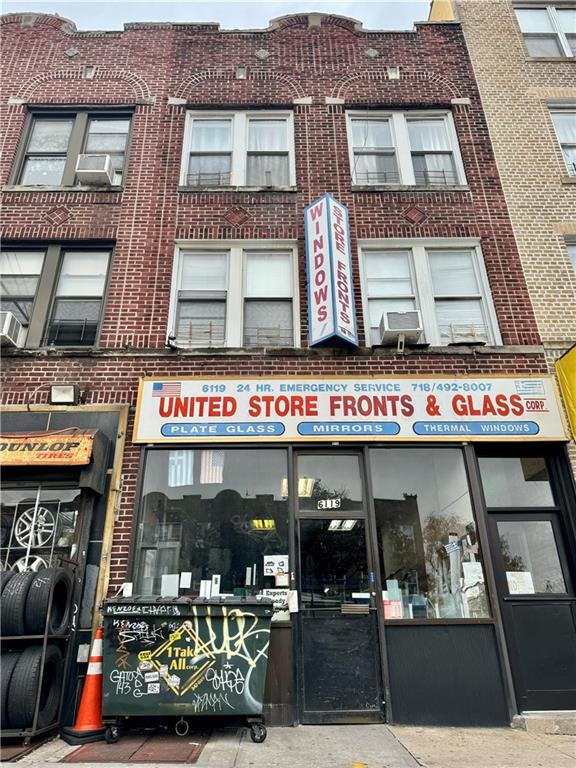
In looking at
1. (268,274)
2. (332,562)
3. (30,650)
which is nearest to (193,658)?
(30,650)

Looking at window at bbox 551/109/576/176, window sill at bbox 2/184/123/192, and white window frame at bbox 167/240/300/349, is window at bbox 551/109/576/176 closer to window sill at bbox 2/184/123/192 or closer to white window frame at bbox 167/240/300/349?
white window frame at bbox 167/240/300/349

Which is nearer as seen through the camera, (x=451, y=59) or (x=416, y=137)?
(x=416, y=137)

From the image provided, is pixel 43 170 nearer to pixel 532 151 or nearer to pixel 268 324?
pixel 268 324

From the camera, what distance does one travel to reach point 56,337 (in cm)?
827

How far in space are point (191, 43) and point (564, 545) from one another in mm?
11662

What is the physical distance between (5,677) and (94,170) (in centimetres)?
781

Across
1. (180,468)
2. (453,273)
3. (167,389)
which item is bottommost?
(180,468)

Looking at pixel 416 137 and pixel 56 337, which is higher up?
pixel 416 137

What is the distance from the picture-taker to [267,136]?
10117 millimetres

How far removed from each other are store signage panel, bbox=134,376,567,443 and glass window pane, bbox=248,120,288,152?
505 cm

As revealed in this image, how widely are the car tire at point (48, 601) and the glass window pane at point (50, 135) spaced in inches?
312

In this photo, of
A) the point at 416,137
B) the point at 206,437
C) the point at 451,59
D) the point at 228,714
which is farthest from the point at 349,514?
the point at 451,59

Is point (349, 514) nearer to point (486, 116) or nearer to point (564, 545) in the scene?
point (564, 545)

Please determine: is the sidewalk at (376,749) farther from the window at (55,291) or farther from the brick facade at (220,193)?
the window at (55,291)
